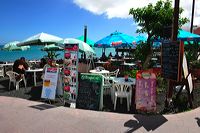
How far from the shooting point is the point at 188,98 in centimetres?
838

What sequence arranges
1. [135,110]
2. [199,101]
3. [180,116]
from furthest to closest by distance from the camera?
[199,101] → [135,110] → [180,116]

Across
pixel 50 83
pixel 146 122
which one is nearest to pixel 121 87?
pixel 146 122

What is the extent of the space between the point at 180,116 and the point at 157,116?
0.60 m

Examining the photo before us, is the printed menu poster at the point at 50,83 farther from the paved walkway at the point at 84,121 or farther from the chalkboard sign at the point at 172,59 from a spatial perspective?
the chalkboard sign at the point at 172,59

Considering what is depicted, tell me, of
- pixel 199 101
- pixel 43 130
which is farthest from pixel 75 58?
pixel 199 101

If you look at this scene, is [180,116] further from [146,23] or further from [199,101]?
[146,23]

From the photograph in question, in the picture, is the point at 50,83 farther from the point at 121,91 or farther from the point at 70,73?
the point at 121,91

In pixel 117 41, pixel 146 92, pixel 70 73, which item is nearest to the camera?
pixel 146 92

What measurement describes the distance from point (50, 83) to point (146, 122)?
3.49m

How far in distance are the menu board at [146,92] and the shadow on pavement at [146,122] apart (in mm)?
439

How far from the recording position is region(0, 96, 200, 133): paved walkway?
20.0 ft

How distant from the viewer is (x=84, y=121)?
263 inches

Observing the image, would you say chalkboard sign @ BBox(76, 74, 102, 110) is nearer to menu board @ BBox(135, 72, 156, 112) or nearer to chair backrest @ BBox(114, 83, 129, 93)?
chair backrest @ BBox(114, 83, 129, 93)

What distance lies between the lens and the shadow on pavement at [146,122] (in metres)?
6.32
